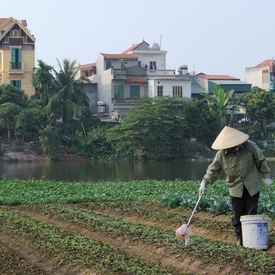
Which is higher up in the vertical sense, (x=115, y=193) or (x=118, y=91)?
(x=118, y=91)

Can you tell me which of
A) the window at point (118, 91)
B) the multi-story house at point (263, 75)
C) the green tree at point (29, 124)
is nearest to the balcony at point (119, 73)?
the window at point (118, 91)

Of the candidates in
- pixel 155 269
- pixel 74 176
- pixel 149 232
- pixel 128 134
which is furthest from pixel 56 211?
pixel 128 134

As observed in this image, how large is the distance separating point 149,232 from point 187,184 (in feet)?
33.2

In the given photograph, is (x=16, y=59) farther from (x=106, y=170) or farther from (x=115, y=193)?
(x=115, y=193)

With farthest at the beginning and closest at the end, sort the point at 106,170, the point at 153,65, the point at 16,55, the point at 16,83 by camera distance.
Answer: the point at 153,65 → the point at 16,55 → the point at 16,83 → the point at 106,170

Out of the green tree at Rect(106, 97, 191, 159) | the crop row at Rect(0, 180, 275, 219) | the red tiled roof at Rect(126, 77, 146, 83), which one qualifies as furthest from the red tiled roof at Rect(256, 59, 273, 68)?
the crop row at Rect(0, 180, 275, 219)

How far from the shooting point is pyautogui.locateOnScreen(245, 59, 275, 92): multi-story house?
219ft

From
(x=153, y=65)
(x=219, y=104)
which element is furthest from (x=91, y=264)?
(x=153, y=65)

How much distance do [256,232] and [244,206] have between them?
0.72m

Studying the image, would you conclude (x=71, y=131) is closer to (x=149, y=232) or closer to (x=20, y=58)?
(x=20, y=58)

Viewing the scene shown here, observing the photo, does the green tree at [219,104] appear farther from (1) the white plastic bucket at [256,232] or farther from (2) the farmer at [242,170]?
(1) the white plastic bucket at [256,232]

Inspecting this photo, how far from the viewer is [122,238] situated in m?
10.1

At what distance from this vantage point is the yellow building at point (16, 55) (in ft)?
181

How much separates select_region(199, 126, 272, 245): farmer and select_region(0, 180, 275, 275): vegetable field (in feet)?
1.59
